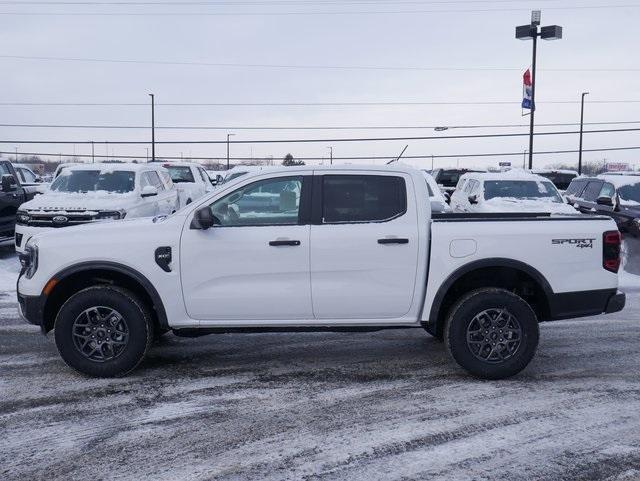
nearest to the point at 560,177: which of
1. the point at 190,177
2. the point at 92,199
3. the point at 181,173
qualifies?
the point at 190,177

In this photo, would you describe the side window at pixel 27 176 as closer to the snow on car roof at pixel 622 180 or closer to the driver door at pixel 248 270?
the snow on car roof at pixel 622 180

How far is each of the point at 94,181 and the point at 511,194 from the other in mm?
Result: 9056

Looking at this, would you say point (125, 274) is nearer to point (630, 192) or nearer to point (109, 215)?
point (109, 215)

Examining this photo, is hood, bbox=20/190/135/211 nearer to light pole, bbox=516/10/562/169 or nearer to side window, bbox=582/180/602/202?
side window, bbox=582/180/602/202

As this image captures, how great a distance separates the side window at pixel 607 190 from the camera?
1691 centimetres

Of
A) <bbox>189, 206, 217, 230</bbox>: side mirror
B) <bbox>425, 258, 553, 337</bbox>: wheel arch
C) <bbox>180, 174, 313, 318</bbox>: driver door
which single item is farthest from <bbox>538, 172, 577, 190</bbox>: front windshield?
<bbox>189, 206, 217, 230</bbox>: side mirror

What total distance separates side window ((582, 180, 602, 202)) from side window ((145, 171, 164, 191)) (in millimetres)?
10236

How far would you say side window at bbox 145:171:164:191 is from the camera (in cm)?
1546

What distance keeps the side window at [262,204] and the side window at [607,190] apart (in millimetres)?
12392

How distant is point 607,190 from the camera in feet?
56.6

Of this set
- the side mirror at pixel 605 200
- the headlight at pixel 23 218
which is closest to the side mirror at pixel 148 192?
the headlight at pixel 23 218

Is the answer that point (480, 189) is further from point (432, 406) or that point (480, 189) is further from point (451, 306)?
point (432, 406)

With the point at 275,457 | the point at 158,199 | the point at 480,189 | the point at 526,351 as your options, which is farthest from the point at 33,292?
the point at 480,189

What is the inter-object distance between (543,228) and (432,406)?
6.23 feet
